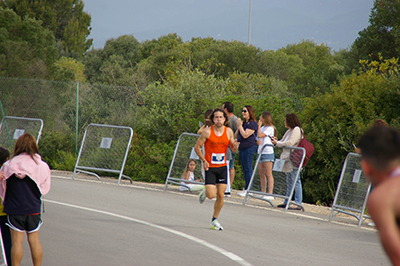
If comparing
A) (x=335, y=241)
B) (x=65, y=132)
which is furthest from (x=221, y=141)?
(x=65, y=132)

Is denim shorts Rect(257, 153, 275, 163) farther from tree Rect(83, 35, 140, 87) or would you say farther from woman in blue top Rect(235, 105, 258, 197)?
tree Rect(83, 35, 140, 87)

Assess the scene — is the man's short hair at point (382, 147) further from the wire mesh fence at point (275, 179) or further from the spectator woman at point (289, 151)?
the spectator woman at point (289, 151)

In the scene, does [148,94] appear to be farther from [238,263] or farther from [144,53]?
[144,53]

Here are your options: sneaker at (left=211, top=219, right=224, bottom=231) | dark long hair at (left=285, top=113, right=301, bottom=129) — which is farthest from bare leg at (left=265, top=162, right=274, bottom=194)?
sneaker at (left=211, top=219, right=224, bottom=231)

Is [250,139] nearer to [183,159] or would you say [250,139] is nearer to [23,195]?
[183,159]

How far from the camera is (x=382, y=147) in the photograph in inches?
81.0

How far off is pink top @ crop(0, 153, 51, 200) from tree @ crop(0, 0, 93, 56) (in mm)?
53744

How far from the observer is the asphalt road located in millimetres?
6168

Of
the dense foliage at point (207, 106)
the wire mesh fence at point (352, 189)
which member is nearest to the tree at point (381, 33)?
the dense foliage at point (207, 106)

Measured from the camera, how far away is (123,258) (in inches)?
238

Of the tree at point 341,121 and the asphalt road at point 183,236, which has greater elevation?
the tree at point 341,121

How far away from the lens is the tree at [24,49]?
112ft

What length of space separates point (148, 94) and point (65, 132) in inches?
149

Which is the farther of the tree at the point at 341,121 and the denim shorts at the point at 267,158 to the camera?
the tree at the point at 341,121
